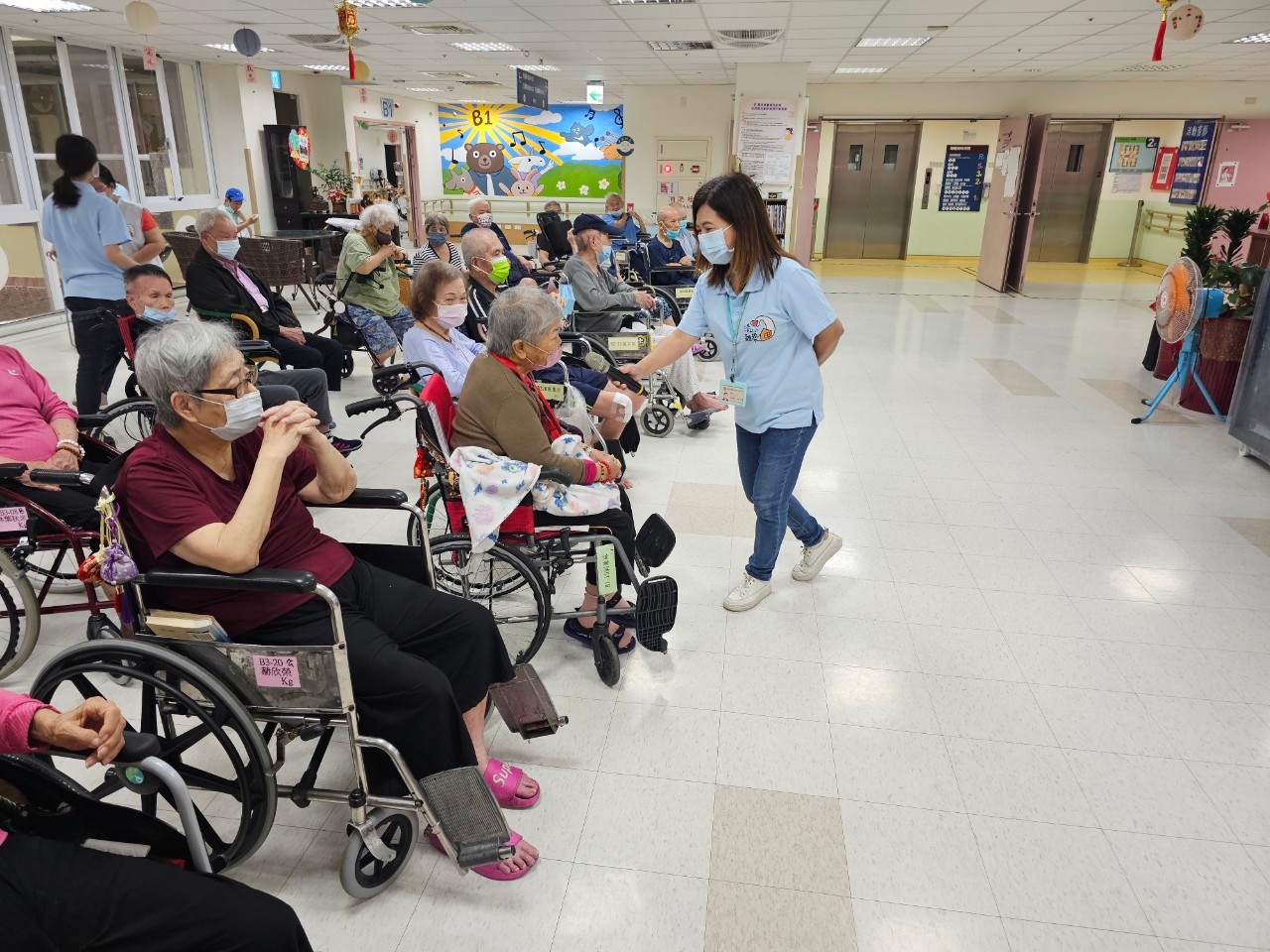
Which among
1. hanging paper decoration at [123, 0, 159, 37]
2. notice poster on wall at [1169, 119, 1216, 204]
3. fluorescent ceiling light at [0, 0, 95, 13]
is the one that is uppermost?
fluorescent ceiling light at [0, 0, 95, 13]

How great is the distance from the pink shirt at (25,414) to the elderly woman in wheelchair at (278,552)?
1.25 meters

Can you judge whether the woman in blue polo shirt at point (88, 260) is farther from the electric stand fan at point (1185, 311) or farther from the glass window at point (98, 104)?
the electric stand fan at point (1185, 311)

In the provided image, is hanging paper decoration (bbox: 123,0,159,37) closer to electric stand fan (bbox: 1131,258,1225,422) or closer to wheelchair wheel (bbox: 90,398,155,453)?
wheelchair wheel (bbox: 90,398,155,453)

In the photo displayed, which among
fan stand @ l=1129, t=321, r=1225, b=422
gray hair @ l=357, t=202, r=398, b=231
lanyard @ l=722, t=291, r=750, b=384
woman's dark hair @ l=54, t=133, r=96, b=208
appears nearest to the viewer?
lanyard @ l=722, t=291, r=750, b=384

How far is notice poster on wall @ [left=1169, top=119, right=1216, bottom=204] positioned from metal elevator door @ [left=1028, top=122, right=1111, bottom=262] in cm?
159

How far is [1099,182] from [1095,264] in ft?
4.37

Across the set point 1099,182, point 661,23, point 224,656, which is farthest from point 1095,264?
point 224,656

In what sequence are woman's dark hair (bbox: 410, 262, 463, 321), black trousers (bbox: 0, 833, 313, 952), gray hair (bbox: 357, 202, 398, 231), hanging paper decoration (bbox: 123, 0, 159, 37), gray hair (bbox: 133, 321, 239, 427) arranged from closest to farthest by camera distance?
Result: 1. black trousers (bbox: 0, 833, 313, 952)
2. gray hair (bbox: 133, 321, 239, 427)
3. woman's dark hair (bbox: 410, 262, 463, 321)
4. hanging paper decoration (bbox: 123, 0, 159, 37)
5. gray hair (bbox: 357, 202, 398, 231)

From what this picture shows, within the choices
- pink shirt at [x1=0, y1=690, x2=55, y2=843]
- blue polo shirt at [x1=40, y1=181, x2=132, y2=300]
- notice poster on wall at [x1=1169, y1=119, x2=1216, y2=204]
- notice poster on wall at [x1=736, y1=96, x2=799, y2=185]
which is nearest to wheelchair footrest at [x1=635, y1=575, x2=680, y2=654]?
pink shirt at [x1=0, y1=690, x2=55, y2=843]

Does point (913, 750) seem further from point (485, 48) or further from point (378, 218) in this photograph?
point (485, 48)

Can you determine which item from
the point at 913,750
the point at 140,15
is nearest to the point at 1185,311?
the point at 913,750

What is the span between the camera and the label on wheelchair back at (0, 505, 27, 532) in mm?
2311

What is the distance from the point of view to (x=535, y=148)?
17875 millimetres

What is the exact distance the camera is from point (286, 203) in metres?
11.8
